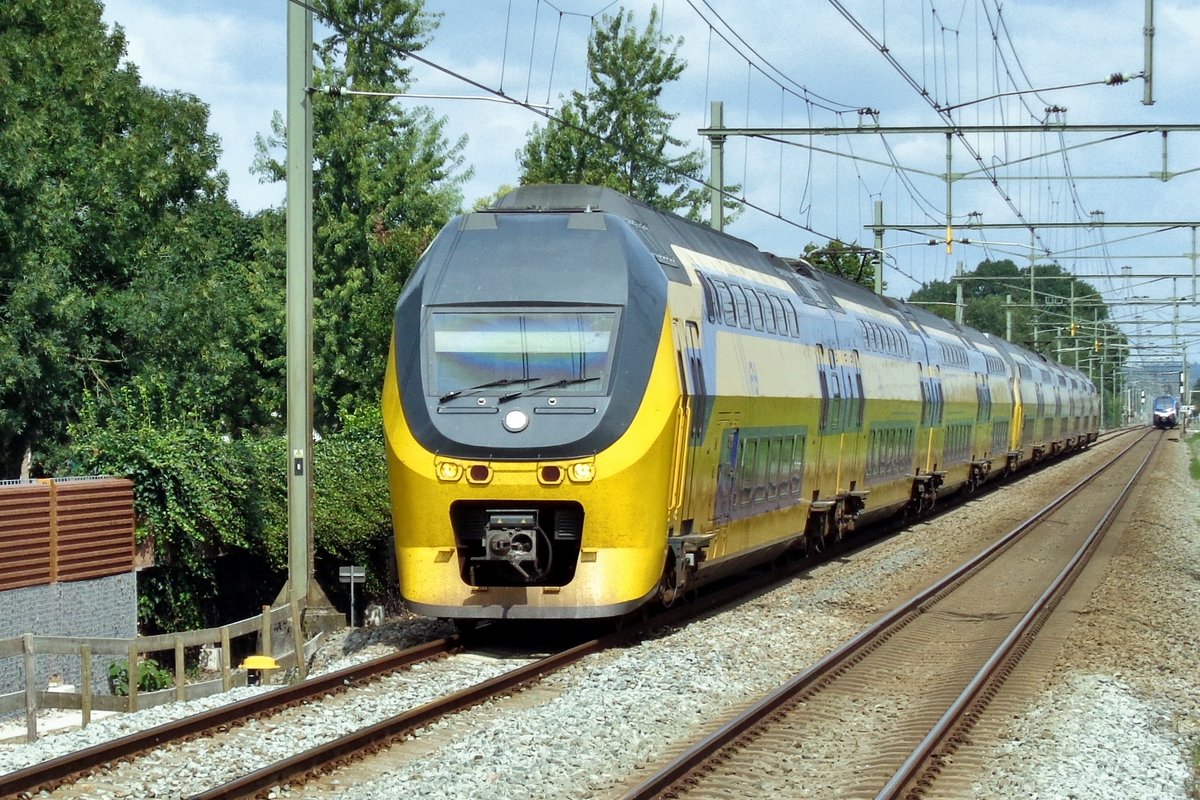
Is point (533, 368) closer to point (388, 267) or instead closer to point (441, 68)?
point (441, 68)

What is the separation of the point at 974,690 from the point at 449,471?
14.6 ft

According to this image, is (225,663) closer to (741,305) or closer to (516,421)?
(516,421)

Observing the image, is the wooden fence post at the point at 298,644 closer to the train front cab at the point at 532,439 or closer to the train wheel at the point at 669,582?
the train front cab at the point at 532,439

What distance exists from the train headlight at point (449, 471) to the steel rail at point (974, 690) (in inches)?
169

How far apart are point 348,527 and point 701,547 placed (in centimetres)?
1102

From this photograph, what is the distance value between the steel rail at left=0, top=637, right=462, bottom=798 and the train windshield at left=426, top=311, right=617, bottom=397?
2252mm

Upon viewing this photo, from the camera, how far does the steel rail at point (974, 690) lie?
28.9 feet

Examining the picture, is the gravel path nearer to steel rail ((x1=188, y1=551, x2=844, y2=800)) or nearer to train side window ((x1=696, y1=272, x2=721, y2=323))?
steel rail ((x1=188, y1=551, x2=844, y2=800))

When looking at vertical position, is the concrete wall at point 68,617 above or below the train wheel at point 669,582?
below

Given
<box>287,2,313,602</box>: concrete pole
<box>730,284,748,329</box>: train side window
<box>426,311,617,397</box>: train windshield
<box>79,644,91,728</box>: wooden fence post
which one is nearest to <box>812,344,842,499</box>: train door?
<box>730,284,748,329</box>: train side window

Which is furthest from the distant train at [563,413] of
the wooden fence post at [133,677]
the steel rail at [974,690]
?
the steel rail at [974,690]

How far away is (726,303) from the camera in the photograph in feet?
51.5

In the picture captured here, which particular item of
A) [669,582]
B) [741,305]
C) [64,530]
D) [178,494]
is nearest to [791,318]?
[741,305]

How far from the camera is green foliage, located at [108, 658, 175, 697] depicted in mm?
18203
